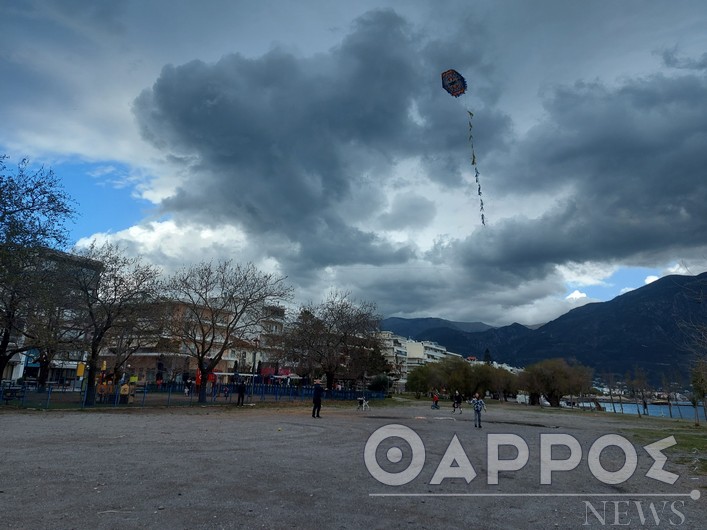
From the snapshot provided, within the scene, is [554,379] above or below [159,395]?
above

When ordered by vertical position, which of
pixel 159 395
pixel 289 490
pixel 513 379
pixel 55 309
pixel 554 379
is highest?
pixel 55 309

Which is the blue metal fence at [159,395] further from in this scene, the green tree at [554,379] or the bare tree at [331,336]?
the green tree at [554,379]

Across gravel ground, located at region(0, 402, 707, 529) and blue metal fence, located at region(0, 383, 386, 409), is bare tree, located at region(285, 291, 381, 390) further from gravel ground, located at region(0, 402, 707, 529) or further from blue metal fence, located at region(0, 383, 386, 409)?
gravel ground, located at region(0, 402, 707, 529)

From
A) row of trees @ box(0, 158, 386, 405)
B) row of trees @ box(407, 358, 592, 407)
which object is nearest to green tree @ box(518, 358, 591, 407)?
row of trees @ box(407, 358, 592, 407)

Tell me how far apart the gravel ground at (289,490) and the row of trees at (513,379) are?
209ft

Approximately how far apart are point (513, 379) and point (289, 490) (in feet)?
278

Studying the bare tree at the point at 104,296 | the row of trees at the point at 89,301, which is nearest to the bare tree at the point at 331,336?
the row of trees at the point at 89,301

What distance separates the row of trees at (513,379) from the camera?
73.3m

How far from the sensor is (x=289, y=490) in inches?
345

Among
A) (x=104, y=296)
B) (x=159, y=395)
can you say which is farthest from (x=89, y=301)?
(x=159, y=395)

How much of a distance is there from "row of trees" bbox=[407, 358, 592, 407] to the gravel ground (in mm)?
63679

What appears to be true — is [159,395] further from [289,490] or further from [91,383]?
[289,490]

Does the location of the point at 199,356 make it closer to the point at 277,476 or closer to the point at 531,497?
the point at 277,476

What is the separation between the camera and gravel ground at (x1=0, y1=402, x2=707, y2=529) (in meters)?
7.05
